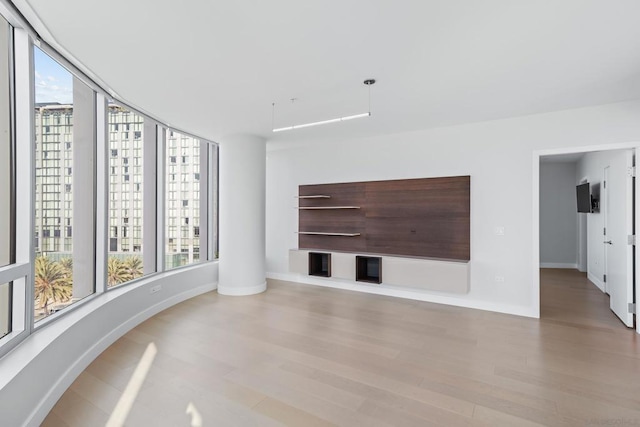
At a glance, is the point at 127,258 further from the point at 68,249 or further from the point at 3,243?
the point at 3,243

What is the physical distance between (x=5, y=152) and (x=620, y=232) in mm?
6498

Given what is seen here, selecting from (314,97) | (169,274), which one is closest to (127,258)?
(169,274)

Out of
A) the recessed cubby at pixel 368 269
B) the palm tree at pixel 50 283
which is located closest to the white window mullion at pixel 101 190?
the palm tree at pixel 50 283

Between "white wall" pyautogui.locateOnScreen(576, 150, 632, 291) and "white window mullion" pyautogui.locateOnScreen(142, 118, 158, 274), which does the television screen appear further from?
"white window mullion" pyautogui.locateOnScreen(142, 118, 158, 274)

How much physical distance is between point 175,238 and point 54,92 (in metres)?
2.72

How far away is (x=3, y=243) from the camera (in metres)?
2.29

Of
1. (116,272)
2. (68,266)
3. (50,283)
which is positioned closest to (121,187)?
(116,272)

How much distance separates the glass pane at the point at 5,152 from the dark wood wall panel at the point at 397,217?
4.43 m

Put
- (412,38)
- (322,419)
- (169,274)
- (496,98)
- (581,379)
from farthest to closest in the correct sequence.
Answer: (169,274) < (496,98) < (581,379) < (412,38) < (322,419)

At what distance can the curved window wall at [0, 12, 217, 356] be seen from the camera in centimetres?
233

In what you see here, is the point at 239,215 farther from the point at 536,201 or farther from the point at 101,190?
the point at 536,201

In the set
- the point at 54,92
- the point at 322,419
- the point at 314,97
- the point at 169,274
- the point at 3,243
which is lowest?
the point at 322,419

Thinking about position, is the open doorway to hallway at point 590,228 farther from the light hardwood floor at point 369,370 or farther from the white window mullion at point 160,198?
the white window mullion at point 160,198

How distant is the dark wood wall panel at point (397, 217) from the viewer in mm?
4793
